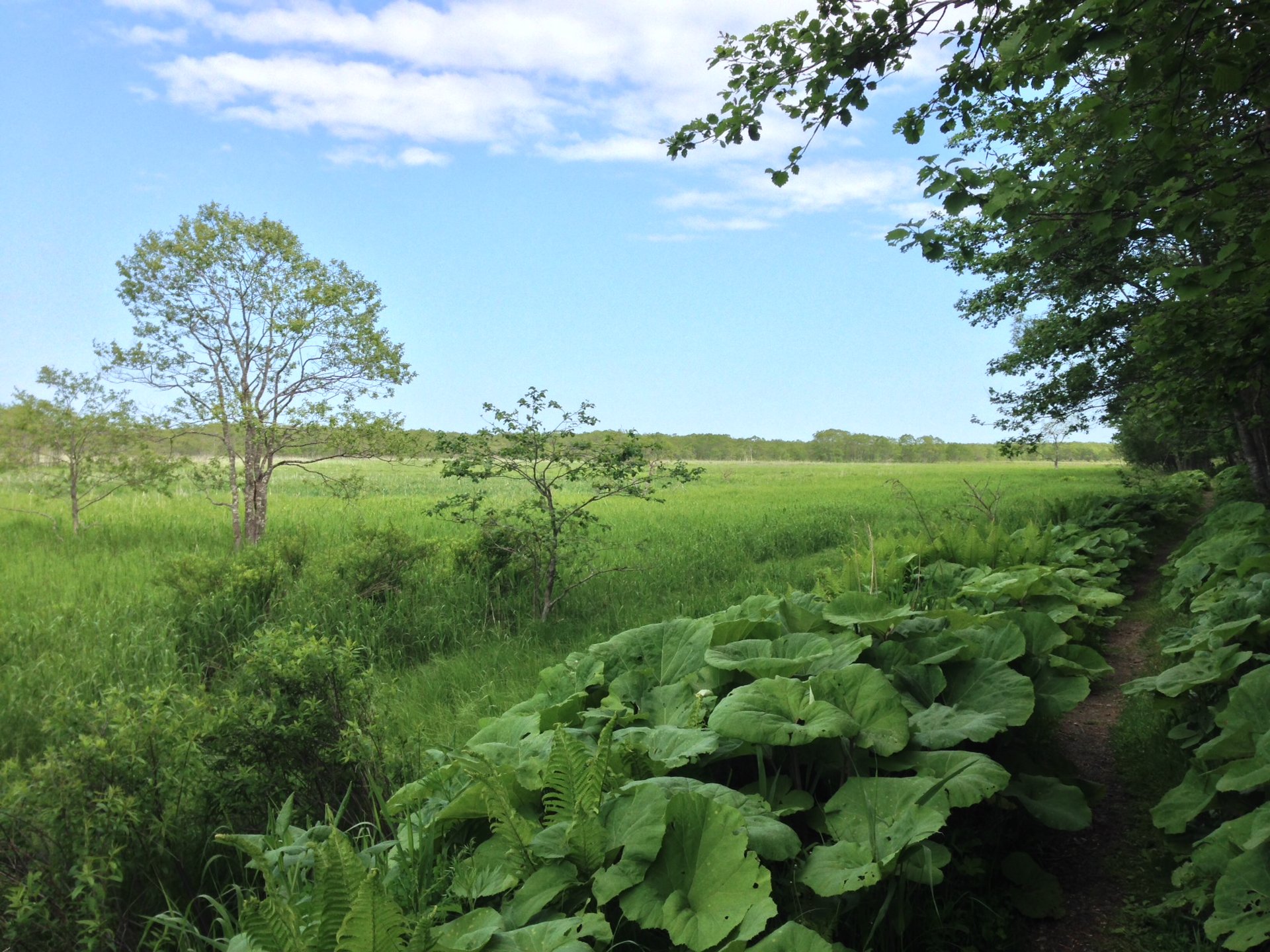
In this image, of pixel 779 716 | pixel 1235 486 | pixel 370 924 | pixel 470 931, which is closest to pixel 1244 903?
pixel 779 716

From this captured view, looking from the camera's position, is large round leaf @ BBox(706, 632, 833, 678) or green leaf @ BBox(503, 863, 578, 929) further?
large round leaf @ BBox(706, 632, 833, 678)

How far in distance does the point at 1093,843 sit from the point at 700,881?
2.08 metres

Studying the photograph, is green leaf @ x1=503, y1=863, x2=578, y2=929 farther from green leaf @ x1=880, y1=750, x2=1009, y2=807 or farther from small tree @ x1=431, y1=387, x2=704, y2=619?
small tree @ x1=431, y1=387, x2=704, y2=619

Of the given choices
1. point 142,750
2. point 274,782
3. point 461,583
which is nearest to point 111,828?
point 142,750

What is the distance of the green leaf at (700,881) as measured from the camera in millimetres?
1663

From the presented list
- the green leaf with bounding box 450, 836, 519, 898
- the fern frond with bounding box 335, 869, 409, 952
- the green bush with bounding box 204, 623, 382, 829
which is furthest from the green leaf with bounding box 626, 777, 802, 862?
the green bush with bounding box 204, 623, 382, 829

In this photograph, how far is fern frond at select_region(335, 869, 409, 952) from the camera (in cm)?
145

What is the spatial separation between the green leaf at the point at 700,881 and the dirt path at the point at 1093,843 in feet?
4.44

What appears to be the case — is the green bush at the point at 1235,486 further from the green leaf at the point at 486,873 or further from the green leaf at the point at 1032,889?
the green leaf at the point at 486,873

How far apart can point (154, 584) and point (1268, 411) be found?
13627 mm

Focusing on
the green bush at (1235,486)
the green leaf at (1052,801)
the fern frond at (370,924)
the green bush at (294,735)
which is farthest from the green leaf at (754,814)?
the green bush at (1235,486)

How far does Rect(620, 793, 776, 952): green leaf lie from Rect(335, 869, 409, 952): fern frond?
57 centimetres

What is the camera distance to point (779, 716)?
237 centimetres

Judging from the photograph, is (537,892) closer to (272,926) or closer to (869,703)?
(272,926)
